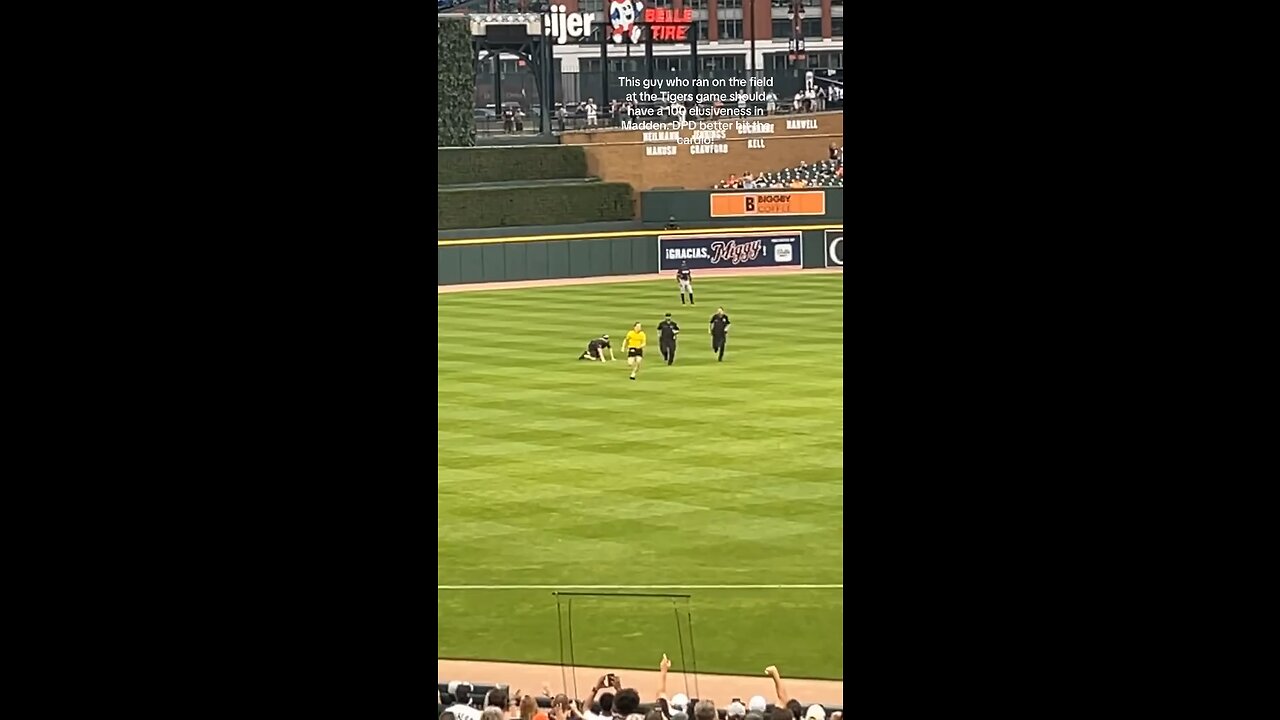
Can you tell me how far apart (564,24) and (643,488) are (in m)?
27.2

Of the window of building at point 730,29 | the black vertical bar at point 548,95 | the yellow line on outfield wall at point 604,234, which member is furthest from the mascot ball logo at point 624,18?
the window of building at point 730,29

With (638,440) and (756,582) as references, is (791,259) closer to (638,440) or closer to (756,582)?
(638,440)

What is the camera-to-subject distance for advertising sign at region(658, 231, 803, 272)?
40844mm

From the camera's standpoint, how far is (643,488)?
62.9 feet

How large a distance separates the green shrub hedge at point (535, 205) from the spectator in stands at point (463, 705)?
33.0 metres

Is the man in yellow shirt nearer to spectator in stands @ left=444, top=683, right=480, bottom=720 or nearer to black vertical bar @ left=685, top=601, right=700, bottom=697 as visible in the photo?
black vertical bar @ left=685, top=601, right=700, bottom=697

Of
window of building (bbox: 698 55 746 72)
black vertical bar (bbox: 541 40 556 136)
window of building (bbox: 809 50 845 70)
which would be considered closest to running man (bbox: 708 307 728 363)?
black vertical bar (bbox: 541 40 556 136)

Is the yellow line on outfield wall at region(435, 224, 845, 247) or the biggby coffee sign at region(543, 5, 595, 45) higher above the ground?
the biggby coffee sign at region(543, 5, 595, 45)

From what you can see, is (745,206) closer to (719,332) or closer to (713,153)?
(713,153)

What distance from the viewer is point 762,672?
1254 centimetres

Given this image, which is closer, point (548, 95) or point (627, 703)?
point (627, 703)

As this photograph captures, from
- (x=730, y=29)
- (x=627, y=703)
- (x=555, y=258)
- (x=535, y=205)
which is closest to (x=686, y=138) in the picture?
(x=535, y=205)

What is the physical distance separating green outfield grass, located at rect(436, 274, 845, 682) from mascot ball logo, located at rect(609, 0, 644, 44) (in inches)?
574
